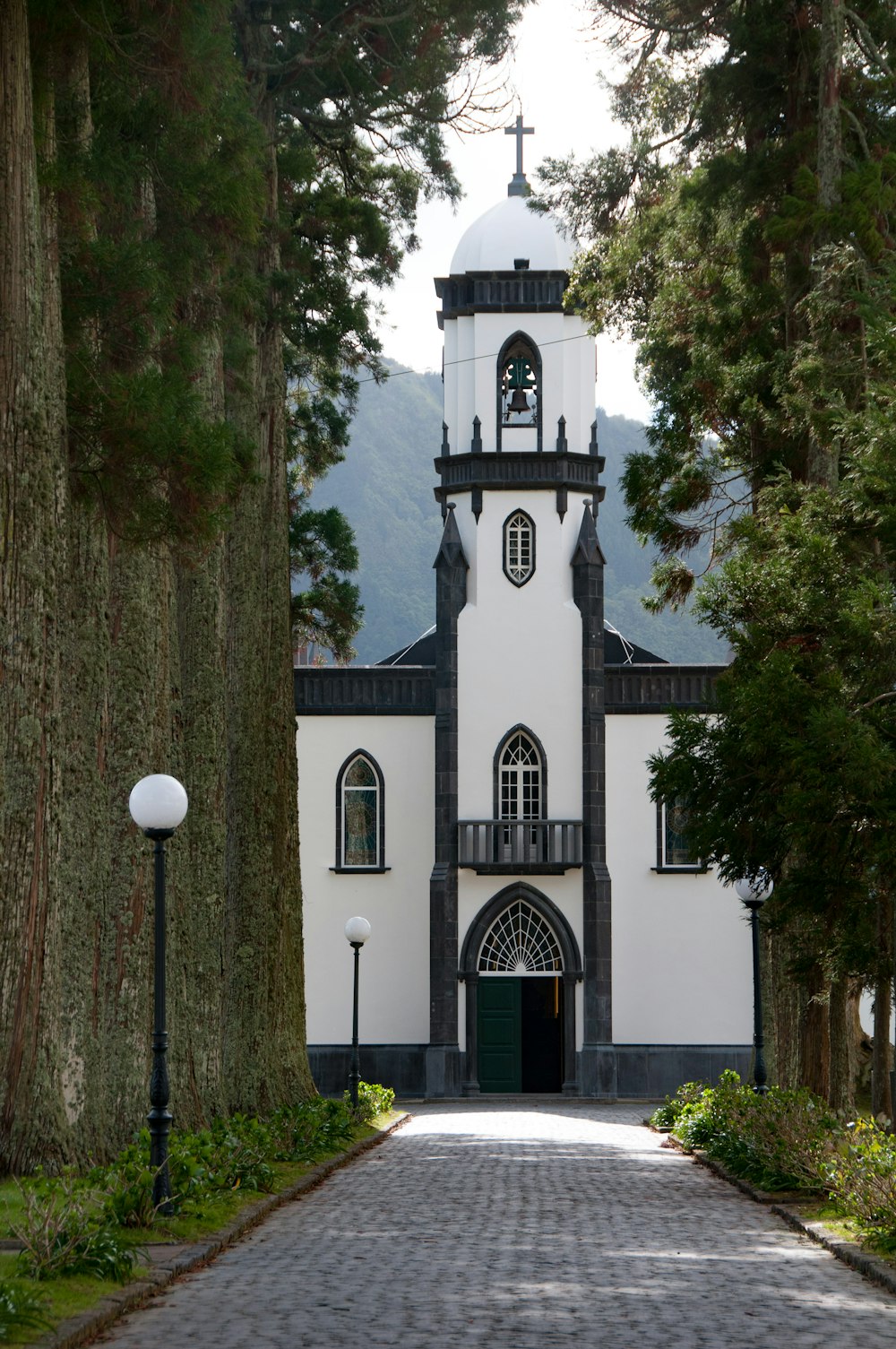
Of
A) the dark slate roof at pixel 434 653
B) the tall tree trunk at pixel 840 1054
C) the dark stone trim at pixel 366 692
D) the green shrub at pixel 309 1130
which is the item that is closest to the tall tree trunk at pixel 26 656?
the green shrub at pixel 309 1130

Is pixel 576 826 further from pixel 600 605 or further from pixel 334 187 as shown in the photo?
pixel 334 187

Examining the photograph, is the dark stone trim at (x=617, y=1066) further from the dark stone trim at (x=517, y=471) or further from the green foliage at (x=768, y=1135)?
the green foliage at (x=768, y=1135)

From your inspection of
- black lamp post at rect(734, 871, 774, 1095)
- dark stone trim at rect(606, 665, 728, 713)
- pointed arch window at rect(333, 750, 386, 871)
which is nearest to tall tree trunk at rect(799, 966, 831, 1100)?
black lamp post at rect(734, 871, 774, 1095)

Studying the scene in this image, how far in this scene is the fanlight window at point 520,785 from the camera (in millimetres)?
33344

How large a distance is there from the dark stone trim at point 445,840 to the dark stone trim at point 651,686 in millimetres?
3084

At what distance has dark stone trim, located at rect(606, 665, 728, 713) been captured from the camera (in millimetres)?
34031

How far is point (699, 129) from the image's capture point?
1842 centimetres

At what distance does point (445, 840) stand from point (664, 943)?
4512 millimetres

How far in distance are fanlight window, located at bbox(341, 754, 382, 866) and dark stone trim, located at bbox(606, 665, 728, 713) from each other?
472 centimetres

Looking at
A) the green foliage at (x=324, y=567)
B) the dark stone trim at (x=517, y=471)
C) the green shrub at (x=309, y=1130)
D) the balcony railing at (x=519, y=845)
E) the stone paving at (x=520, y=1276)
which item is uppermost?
the dark stone trim at (x=517, y=471)

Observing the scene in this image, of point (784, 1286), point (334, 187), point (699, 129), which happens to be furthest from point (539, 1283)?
point (334, 187)

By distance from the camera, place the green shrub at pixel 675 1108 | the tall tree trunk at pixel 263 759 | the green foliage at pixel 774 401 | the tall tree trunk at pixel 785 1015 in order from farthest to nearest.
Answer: the green shrub at pixel 675 1108 → the tall tree trunk at pixel 263 759 → the tall tree trunk at pixel 785 1015 → the green foliage at pixel 774 401

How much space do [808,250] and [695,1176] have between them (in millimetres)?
8597

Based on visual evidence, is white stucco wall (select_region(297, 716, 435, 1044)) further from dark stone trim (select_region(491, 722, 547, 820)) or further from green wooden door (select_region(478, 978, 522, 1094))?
dark stone trim (select_region(491, 722, 547, 820))
